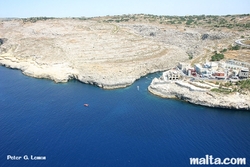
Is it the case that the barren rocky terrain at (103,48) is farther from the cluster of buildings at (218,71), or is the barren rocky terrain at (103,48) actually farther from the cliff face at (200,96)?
the cluster of buildings at (218,71)

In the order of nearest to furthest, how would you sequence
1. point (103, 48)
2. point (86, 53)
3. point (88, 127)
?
1. point (88, 127)
2. point (86, 53)
3. point (103, 48)

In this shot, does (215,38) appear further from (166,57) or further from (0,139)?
(0,139)

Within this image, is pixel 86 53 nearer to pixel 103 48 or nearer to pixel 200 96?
pixel 103 48

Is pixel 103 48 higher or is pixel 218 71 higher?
pixel 103 48

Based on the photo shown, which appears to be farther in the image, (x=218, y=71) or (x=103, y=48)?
(x=103, y=48)

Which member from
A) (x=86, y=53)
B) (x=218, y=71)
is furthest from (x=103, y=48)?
(x=218, y=71)

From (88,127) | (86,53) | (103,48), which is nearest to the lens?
(88,127)
